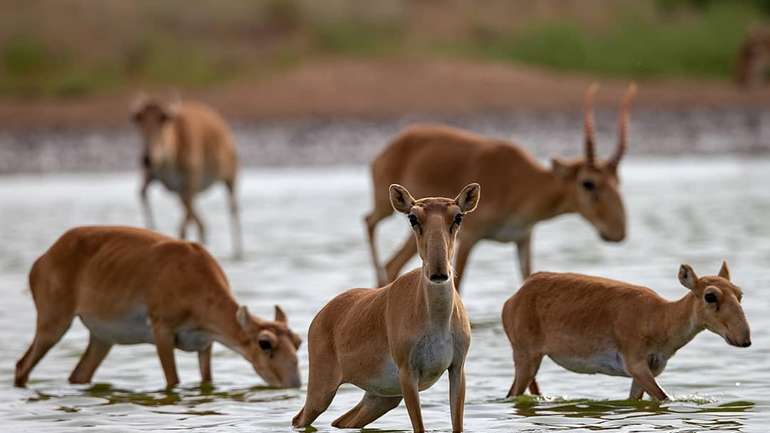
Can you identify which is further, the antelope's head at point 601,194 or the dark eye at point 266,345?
the antelope's head at point 601,194

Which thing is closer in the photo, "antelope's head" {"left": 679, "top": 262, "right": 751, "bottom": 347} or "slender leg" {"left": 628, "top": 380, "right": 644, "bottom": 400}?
"antelope's head" {"left": 679, "top": 262, "right": 751, "bottom": 347}

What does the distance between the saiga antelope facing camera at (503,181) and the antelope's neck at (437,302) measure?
5.39 meters

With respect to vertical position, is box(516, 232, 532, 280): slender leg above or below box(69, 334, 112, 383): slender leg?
above

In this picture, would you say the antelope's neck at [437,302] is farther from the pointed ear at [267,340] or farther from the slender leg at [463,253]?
the slender leg at [463,253]

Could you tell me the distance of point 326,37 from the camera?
4472 cm

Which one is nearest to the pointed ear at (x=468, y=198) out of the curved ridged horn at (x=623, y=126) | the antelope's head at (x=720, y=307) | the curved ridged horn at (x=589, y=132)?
the antelope's head at (x=720, y=307)

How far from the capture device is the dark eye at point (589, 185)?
14.8 m

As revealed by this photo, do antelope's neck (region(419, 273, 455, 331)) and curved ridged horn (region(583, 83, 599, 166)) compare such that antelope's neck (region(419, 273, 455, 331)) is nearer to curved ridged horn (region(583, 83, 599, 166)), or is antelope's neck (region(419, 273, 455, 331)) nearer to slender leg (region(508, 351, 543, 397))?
slender leg (region(508, 351, 543, 397))

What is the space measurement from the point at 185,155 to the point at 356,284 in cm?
537

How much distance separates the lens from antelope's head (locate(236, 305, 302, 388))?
37.1 ft

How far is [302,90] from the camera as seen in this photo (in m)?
39.1

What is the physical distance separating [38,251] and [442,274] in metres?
13.2

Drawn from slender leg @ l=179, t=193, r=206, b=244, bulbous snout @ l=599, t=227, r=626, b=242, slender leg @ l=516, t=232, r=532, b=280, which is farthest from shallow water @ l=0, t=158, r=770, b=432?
bulbous snout @ l=599, t=227, r=626, b=242

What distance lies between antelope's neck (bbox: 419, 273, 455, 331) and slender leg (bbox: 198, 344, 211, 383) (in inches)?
134
